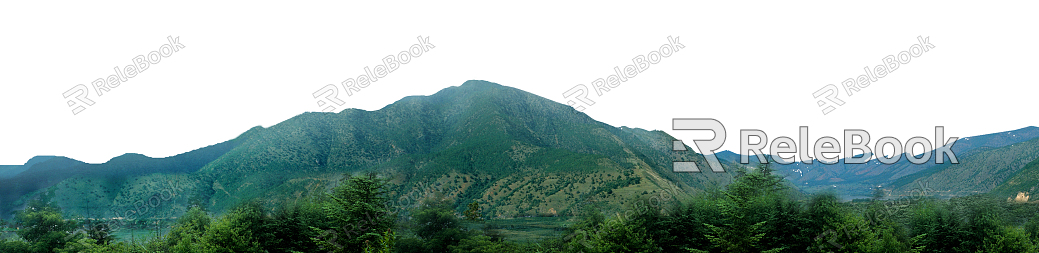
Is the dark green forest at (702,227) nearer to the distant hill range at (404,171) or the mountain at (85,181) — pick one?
the distant hill range at (404,171)

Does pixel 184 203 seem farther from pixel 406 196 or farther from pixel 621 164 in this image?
pixel 621 164

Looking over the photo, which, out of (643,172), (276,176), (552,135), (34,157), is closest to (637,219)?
(643,172)

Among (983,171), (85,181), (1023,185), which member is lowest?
(1023,185)

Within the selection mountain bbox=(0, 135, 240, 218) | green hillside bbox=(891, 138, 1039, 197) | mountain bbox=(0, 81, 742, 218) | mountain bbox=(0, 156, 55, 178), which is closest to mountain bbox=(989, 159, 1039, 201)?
green hillside bbox=(891, 138, 1039, 197)

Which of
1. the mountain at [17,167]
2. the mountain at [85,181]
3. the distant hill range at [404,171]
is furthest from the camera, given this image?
the mountain at [17,167]

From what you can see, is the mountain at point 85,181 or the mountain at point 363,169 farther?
the mountain at point 363,169

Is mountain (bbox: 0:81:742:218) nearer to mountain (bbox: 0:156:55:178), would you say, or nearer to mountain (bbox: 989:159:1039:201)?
mountain (bbox: 0:156:55:178)

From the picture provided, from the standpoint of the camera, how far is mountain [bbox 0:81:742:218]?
120750mm

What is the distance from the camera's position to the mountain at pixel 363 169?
121 metres

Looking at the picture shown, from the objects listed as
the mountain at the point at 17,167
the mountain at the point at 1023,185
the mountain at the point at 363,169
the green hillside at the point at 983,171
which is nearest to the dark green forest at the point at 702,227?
the mountain at the point at 363,169

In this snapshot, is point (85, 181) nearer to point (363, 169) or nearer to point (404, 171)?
point (363, 169)

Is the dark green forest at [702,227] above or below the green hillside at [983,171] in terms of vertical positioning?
above

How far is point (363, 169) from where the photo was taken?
140 m

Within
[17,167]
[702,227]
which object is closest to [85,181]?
[17,167]
